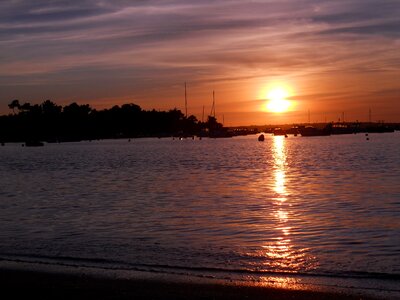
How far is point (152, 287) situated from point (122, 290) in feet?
2.31

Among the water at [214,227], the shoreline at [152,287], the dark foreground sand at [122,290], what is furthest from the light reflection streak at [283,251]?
the dark foreground sand at [122,290]

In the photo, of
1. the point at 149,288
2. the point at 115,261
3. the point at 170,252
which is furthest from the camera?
the point at 170,252

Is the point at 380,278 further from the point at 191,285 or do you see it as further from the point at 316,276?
the point at 191,285

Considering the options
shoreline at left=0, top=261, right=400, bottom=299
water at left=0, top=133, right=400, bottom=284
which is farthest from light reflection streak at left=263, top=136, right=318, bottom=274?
shoreline at left=0, top=261, right=400, bottom=299

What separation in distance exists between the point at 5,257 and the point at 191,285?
6.77m

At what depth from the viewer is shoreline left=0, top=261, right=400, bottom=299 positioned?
524 inches

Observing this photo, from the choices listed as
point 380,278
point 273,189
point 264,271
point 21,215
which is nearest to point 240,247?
point 264,271

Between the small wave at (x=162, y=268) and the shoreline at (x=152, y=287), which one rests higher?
the shoreline at (x=152, y=287)

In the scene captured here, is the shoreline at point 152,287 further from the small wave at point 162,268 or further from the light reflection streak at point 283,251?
the light reflection streak at point 283,251

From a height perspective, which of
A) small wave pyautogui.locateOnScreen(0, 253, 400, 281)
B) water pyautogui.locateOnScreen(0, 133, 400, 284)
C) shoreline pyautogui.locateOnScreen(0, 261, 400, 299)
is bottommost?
water pyautogui.locateOnScreen(0, 133, 400, 284)

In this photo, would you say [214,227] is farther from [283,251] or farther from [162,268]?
[162,268]

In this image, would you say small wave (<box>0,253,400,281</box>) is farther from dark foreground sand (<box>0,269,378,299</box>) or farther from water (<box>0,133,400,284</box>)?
dark foreground sand (<box>0,269,378,299</box>)

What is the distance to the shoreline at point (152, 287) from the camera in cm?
1332

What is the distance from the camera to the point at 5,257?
18734 mm
